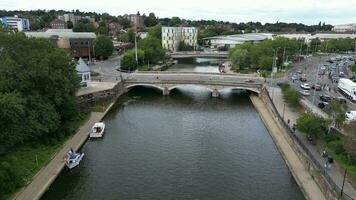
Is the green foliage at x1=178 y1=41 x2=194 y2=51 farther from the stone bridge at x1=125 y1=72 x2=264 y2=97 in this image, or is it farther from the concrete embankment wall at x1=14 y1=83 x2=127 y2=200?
the concrete embankment wall at x1=14 y1=83 x2=127 y2=200

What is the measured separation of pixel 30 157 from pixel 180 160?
16.1 meters

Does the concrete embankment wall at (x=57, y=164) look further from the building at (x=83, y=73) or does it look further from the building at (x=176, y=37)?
the building at (x=176, y=37)

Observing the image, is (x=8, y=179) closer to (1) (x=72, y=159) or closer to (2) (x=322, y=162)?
(1) (x=72, y=159)

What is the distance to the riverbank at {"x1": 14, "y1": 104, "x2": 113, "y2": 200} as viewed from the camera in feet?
97.2

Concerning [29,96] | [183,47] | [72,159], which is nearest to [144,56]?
[183,47]

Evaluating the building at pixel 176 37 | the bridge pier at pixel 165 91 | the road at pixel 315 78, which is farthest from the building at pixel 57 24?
the bridge pier at pixel 165 91

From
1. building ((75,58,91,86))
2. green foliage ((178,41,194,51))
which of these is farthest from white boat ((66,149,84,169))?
green foliage ((178,41,194,51))

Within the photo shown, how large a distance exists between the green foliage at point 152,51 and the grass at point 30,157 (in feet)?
215

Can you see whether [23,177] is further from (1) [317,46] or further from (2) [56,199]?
(1) [317,46]

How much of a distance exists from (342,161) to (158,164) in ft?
62.5

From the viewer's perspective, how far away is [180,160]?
125ft

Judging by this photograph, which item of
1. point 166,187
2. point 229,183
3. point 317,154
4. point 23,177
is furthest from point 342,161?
point 23,177

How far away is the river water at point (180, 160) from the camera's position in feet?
104

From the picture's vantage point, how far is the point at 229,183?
33219 mm
